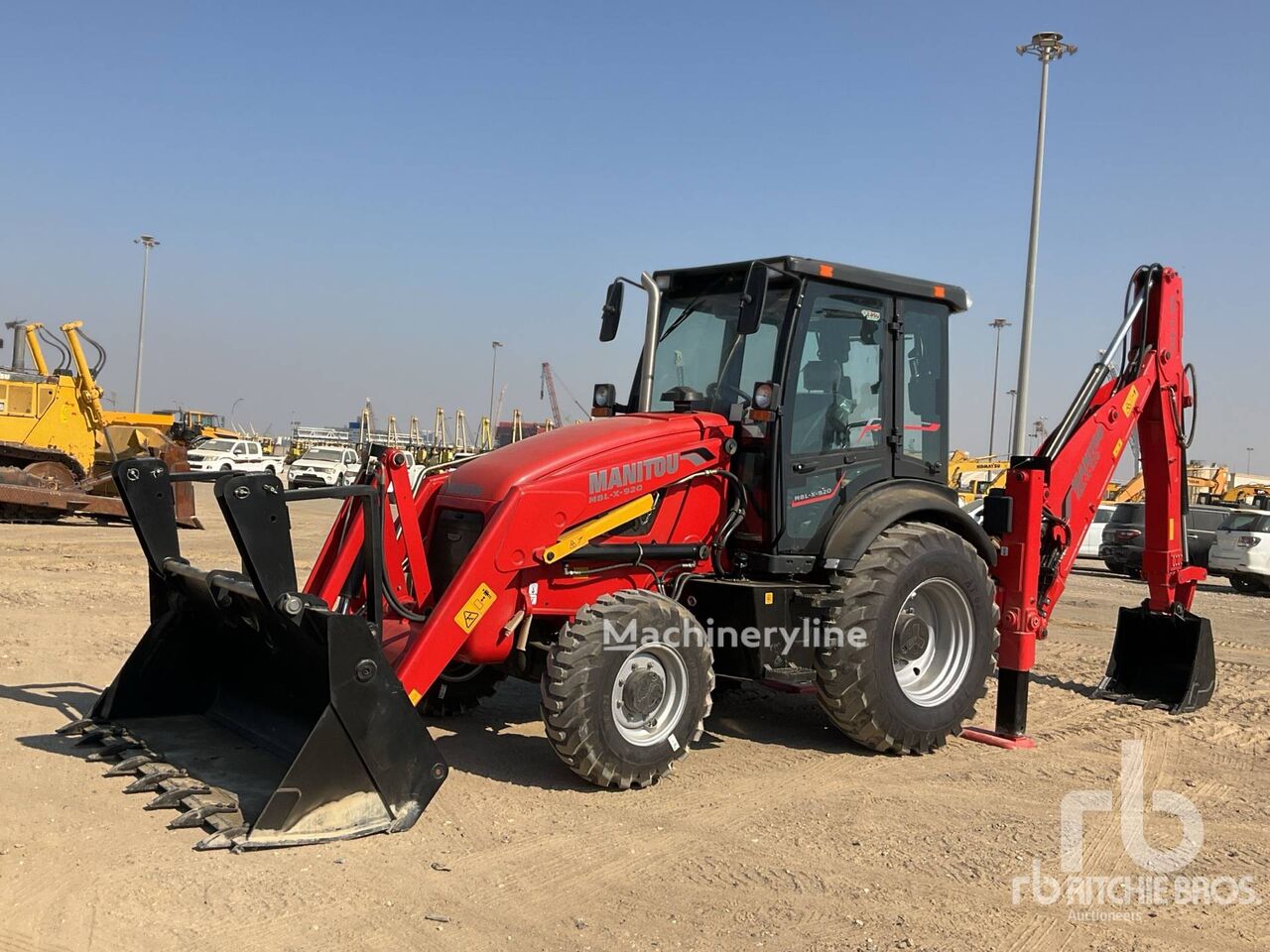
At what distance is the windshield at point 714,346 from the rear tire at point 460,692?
75.5 inches

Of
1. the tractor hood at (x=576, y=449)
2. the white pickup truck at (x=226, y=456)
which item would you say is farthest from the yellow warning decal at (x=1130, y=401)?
the white pickup truck at (x=226, y=456)

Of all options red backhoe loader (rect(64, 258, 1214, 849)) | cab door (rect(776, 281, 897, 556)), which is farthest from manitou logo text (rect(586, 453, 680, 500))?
cab door (rect(776, 281, 897, 556))

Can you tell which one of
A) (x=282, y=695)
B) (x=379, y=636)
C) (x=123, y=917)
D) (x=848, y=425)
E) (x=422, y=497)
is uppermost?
(x=848, y=425)

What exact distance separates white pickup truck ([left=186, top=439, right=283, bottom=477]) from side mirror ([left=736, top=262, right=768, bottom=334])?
93.0 ft

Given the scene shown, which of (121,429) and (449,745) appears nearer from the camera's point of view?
(449,745)

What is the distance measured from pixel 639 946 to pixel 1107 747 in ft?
13.5

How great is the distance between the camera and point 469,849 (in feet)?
15.1

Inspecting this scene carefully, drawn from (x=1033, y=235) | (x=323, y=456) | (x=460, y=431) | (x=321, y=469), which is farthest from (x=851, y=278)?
(x=460, y=431)

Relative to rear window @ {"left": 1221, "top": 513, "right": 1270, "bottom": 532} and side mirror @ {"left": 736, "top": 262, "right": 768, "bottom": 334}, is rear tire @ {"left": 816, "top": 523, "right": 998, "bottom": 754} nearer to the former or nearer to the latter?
side mirror @ {"left": 736, "top": 262, "right": 768, "bottom": 334}

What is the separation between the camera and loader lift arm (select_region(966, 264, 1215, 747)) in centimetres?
704

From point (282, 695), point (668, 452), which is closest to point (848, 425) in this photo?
point (668, 452)

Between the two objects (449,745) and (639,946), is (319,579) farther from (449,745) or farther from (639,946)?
(639,946)

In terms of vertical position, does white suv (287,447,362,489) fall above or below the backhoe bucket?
above

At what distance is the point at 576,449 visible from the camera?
18.9 ft
